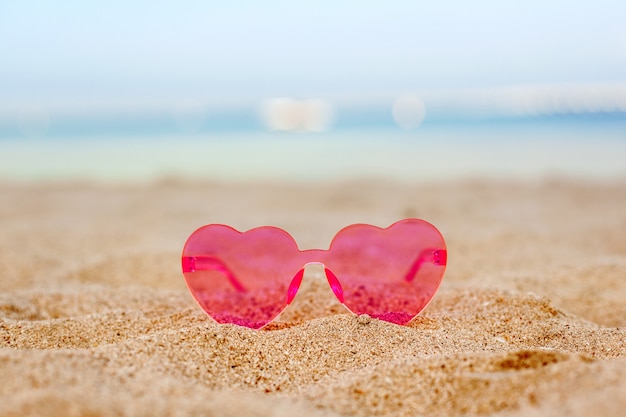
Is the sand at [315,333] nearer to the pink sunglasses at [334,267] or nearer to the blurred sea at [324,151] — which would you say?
the pink sunglasses at [334,267]

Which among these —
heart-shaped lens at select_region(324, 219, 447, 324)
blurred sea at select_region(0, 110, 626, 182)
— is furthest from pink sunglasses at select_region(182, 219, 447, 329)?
blurred sea at select_region(0, 110, 626, 182)

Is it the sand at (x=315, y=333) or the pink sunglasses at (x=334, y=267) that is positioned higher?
the pink sunglasses at (x=334, y=267)

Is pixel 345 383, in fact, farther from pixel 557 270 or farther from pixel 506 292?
pixel 557 270

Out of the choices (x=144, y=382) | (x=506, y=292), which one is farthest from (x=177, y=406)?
(x=506, y=292)

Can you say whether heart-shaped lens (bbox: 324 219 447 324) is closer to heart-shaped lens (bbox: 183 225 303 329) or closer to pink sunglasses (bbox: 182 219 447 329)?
pink sunglasses (bbox: 182 219 447 329)

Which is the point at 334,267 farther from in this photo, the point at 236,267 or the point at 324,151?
the point at 324,151

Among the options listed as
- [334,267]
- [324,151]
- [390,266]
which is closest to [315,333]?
[334,267]

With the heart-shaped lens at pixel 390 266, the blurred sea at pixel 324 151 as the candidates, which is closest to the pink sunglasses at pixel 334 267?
the heart-shaped lens at pixel 390 266
